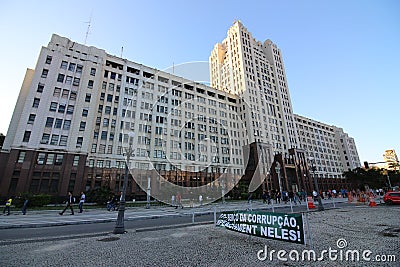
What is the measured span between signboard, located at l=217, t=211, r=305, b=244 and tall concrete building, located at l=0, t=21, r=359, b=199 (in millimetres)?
11286

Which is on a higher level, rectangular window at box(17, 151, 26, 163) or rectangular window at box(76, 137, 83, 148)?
rectangular window at box(76, 137, 83, 148)

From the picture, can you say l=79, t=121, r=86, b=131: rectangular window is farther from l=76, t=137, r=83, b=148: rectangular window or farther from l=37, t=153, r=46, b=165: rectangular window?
l=37, t=153, r=46, b=165: rectangular window

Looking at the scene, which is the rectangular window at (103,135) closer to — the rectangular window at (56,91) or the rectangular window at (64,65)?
the rectangular window at (56,91)

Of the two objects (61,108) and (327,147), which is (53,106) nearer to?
(61,108)

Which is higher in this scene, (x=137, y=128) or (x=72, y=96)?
(x=72, y=96)

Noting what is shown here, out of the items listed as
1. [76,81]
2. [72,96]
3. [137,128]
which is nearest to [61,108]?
[72,96]

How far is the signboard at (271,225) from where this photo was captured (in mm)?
5082

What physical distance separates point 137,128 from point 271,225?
40199 mm

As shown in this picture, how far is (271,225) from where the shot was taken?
5695mm

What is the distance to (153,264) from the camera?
445cm

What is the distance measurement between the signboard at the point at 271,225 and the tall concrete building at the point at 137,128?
11.3 metres

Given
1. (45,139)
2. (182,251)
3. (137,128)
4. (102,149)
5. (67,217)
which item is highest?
(137,128)

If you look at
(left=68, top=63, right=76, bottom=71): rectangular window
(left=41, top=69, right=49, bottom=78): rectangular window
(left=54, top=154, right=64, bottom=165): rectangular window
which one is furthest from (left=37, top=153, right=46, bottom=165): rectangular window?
(left=68, top=63, right=76, bottom=71): rectangular window

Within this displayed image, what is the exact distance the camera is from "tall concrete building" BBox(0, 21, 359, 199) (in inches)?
1259
